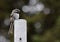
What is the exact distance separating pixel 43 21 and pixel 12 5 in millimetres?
801

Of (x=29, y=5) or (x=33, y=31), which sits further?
(x=29, y=5)

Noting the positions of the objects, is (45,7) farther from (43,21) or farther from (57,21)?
(57,21)

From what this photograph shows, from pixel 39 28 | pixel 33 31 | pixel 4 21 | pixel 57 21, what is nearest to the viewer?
pixel 57 21

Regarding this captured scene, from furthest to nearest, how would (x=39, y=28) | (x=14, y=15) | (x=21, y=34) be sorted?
(x=39, y=28), (x=14, y=15), (x=21, y=34)

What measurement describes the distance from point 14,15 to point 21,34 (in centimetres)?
33

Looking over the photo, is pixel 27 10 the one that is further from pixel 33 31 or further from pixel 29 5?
pixel 33 31

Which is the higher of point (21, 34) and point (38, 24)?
point (21, 34)

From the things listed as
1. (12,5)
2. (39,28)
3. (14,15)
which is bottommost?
(39,28)

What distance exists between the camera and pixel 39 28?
253 inches

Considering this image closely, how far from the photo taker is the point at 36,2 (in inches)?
269

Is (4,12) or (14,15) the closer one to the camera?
(14,15)

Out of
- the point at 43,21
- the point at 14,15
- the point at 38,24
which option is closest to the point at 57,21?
the point at 43,21

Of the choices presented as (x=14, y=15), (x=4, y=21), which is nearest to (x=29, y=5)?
(x=4, y=21)

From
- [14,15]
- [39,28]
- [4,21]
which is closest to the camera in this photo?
[14,15]
